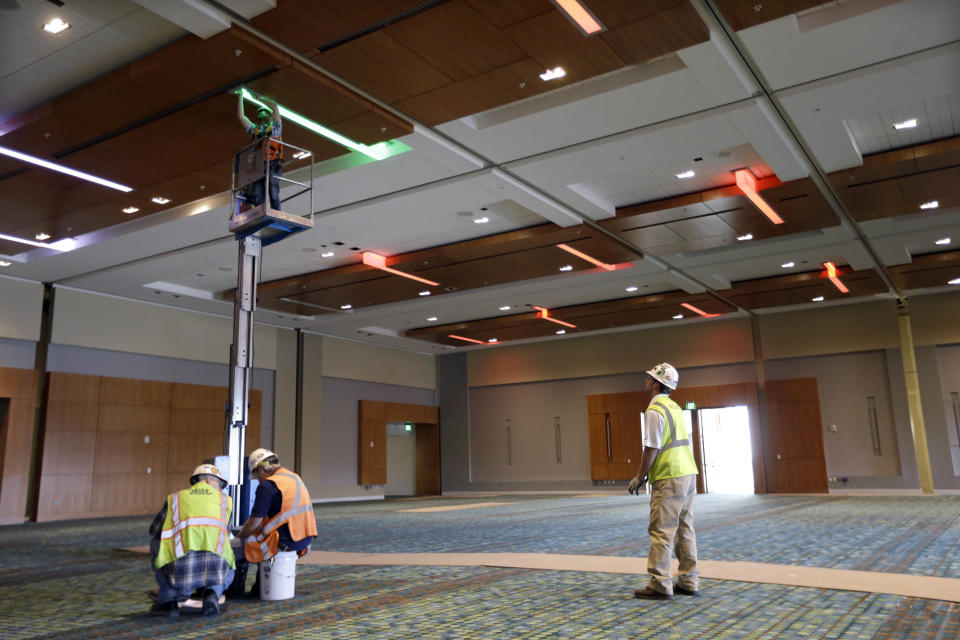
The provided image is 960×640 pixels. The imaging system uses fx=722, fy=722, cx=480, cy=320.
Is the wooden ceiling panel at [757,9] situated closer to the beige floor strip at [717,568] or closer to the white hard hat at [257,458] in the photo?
the beige floor strip at [717,568]

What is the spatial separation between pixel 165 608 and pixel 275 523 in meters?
0.84

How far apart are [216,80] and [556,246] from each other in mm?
7773

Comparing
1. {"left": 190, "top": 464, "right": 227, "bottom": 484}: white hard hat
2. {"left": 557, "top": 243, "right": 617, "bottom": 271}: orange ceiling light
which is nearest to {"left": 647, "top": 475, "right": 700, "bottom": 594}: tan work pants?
{"left": 190, "top": 464, "right": 227, "bottom": 484}: white hard hat

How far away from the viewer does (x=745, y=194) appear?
444 inches

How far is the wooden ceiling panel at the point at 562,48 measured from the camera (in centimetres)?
666

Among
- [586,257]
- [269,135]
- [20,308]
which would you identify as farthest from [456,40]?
[20,308]

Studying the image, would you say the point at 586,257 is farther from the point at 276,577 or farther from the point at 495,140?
the point at 276,577

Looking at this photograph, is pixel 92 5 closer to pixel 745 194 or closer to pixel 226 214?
pixel 226 214

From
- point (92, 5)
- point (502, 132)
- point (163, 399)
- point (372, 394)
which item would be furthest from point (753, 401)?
point (92, 5)

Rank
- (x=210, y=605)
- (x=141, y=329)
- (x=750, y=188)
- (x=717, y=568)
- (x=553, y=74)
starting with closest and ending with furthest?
(x=210, y=605), (x=717, y=568), (x=553, y=74), (x=750, y=188), (x=141, y=329)

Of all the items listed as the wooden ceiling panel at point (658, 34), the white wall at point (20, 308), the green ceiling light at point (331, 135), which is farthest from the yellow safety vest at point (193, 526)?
the white wall at point (20, 308)

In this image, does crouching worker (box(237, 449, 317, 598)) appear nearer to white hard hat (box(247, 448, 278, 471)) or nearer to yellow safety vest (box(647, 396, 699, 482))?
white hard hat (box(247, 448, 278, 471))

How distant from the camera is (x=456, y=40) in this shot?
684 centimetres

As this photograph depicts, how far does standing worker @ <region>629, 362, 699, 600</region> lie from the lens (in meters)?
4.63
